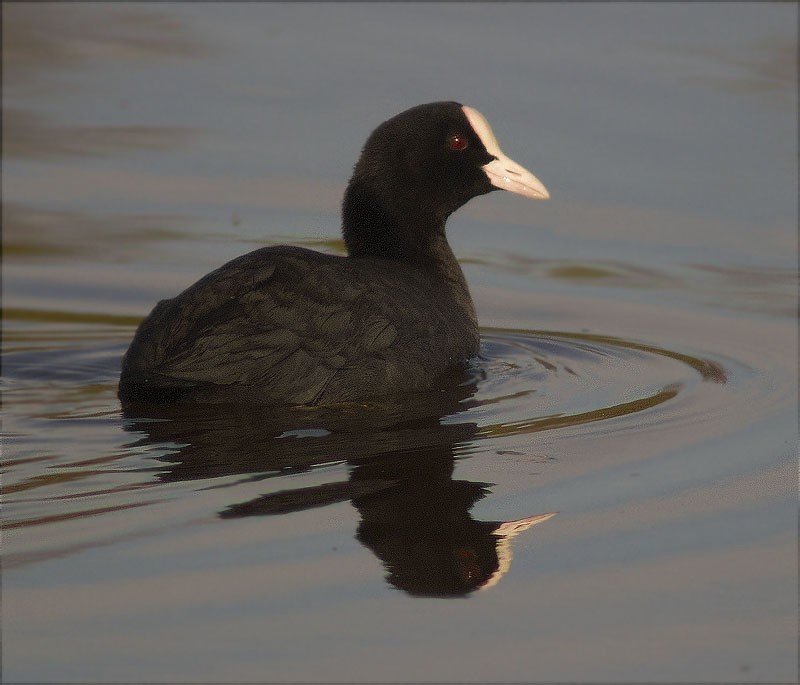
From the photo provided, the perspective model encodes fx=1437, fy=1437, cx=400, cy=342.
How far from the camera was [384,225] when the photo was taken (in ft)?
20.4

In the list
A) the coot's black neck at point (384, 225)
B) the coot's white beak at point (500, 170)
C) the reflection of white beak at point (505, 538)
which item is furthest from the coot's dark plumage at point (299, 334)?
the reflection of white beak at point (505, 538)

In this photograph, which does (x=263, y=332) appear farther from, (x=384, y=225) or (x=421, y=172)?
(x=421, y=172)

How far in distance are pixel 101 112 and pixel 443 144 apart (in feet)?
17.6

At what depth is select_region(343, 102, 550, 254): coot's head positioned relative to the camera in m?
6.13

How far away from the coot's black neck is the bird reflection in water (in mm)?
843

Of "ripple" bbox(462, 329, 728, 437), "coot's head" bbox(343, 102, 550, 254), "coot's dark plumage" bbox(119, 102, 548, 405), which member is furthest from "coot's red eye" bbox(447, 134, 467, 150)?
"ripple" bbox(462, 329, 728, 437)

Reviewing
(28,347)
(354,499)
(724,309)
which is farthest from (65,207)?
(354,499)

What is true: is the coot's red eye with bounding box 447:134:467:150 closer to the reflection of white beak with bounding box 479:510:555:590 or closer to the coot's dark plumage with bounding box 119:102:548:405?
the coot's dark plumage with bounding box 119:102:548:405

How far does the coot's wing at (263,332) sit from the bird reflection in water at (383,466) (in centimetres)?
14

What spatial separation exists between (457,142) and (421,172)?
201 mm

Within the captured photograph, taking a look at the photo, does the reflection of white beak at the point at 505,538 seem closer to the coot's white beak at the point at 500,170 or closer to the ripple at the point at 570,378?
the ripple at the point at 570,378

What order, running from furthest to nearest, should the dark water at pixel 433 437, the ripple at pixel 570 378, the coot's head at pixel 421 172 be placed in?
the coot's head at pixel 421 172 < the ripple at pixel 570 378 < the dark water at pixel 433 437

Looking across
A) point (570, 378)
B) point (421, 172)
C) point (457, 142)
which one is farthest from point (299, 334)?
point (457, 142)

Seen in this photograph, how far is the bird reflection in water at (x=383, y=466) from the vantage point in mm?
3582
